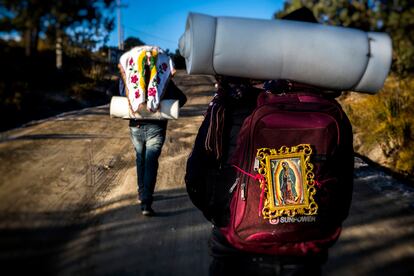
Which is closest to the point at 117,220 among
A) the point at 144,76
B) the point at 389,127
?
the point at 144,76

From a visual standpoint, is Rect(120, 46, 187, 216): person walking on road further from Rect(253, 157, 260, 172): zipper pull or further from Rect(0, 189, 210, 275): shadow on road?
Rect(253, 157, 260, 172): zipper pull

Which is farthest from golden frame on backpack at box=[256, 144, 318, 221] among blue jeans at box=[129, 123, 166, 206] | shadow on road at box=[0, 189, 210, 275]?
blue jeans at box=[129, 123, 166, 206]

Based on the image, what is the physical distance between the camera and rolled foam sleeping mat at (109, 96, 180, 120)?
325cm

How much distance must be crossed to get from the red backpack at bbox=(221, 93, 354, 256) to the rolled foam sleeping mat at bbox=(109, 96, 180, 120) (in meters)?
1.93

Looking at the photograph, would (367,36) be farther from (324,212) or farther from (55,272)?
(55,272)

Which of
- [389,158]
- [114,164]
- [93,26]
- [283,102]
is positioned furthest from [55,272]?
[93,26]

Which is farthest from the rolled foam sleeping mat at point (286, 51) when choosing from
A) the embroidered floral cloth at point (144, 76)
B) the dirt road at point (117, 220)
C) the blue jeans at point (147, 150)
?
the blue jeans at point (147, 150)

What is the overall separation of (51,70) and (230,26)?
1244 centimetres

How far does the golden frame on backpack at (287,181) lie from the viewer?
4.74 ft

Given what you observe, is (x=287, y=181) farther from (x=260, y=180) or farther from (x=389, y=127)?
(x=389, y=127)

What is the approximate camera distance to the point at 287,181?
148cm

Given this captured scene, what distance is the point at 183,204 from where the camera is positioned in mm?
4055

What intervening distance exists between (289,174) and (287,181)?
1.3 inches

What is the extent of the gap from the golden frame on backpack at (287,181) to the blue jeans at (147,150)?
2144 millimetres
